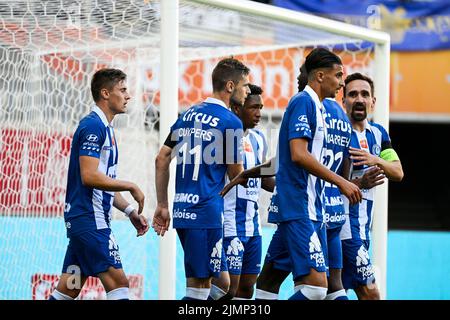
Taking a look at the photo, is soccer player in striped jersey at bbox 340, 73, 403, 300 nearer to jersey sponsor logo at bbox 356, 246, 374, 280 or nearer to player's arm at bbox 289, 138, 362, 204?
jersey sponsor logo at bbox 356, 246, 374, 280

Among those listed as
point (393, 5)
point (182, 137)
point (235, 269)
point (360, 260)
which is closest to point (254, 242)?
point (235, 269)

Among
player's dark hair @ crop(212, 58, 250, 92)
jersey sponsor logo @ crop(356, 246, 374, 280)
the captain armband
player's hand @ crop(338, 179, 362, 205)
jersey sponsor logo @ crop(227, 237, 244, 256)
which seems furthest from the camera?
jersey sponsor logo @ crop(227, 237, 244, 256)

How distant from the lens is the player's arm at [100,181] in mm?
5837

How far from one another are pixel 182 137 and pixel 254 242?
150cm

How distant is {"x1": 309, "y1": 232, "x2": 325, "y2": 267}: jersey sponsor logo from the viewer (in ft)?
18.2

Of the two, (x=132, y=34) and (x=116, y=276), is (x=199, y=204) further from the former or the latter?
(x=132, y=34)

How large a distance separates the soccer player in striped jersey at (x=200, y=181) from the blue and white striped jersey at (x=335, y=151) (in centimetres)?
61

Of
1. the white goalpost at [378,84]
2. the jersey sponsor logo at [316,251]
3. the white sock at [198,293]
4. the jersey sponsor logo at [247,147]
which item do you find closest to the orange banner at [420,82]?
the white goalpost at [378,84]

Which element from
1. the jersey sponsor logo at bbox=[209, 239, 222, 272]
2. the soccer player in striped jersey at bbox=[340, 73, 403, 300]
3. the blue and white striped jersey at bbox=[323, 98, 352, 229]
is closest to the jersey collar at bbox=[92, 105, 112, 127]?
the jersey sponsor logo at bbox=[209, 239, 222, 272]

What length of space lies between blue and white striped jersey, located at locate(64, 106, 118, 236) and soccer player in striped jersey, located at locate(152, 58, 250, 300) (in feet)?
1.14

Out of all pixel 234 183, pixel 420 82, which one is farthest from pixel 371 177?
pixel 420 82

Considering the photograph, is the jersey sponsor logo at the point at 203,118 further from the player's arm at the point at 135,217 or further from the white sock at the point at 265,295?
the white sock at the point at 265,295

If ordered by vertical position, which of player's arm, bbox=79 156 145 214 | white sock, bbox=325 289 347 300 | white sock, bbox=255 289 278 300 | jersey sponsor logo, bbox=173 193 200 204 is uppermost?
player's arm, bbox=79 156 145 214

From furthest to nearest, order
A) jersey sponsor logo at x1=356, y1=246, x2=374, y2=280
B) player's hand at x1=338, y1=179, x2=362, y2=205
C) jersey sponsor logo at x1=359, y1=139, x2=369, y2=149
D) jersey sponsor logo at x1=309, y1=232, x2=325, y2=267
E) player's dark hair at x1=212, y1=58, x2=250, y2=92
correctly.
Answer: jersey sponsor logo at x1=359, y1=139, x2=369, y2=149
jersey sponsor logo at x1=356, y1=246, x2=374, y2=280
player's dark hair at x1=212, y1=58, x2=250, y2=92
jersey sponsor logo at x1=309, y1=232, x2=325, y2=267
player's hand at x1=338, y1=179, x2=362, y2=205
